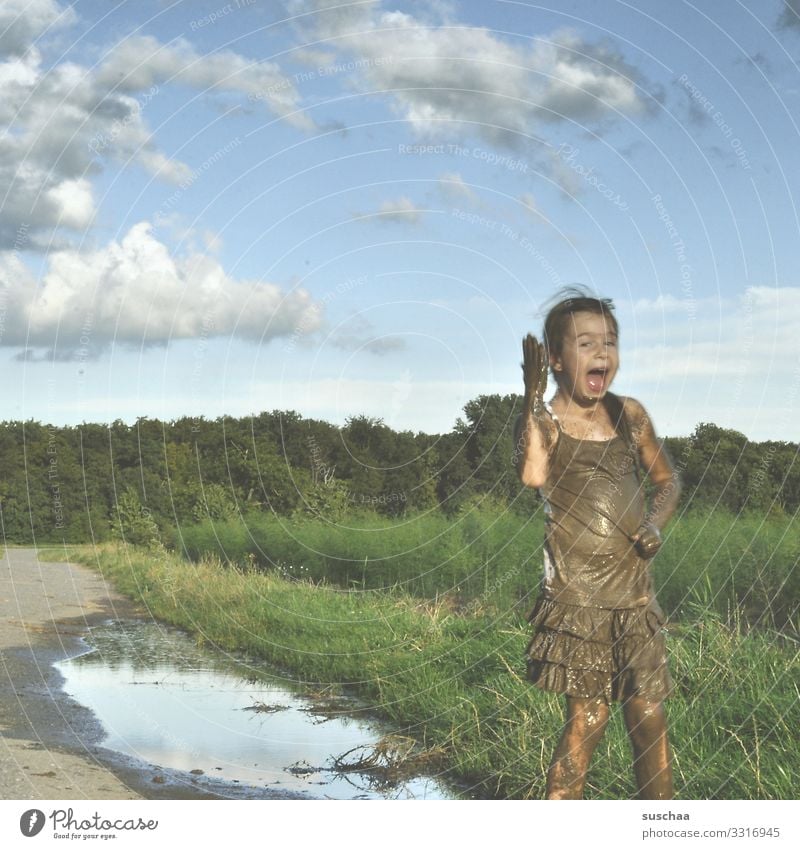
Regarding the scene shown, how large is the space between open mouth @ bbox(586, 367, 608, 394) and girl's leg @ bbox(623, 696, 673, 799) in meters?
1.05

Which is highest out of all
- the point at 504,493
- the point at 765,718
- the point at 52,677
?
the point at 504,493

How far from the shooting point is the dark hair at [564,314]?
3.42 metres

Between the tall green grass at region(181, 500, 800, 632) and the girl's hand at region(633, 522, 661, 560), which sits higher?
the girl's hand at region(633, 522, 661, 560)

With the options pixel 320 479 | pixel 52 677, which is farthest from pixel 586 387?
pixel 320 479

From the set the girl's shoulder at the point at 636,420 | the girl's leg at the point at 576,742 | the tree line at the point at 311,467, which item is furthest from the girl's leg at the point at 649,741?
the tree line at the point at 311,467

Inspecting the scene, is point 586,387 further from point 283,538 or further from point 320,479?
point 283,538

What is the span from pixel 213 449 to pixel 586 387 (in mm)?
7819

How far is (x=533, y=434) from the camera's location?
3303 mm

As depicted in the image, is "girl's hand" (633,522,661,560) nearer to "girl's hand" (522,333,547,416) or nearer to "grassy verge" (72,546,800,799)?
"girl's hand" (522,333,547,416)

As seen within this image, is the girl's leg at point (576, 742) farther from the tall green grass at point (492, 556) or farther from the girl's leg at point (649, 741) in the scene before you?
the tall green grass at point (492, 556)

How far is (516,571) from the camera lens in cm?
943

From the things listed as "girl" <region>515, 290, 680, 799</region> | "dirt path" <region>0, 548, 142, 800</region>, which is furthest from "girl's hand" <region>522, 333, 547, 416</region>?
"dirt path" <region>0, 548, 142, 800</region>

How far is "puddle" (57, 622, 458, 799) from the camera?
5590mm

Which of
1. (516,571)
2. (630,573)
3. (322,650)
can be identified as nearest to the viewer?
(630,573)
